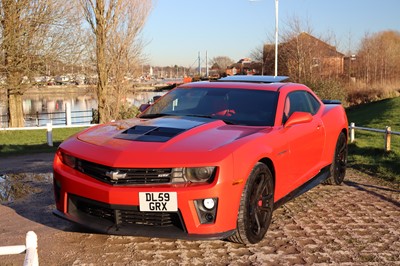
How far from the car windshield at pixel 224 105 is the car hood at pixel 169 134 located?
0.27 meters

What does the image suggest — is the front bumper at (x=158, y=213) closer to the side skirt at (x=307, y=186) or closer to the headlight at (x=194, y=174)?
the headlight at (x=194, y=174)

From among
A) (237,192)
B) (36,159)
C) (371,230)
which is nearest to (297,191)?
(371,230)

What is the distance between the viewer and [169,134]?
4004mm

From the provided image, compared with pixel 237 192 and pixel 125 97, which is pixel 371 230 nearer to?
pixel 237 192

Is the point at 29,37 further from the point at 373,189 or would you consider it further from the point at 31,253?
the point at 31,253

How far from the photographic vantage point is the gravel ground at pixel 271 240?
3.72 meters

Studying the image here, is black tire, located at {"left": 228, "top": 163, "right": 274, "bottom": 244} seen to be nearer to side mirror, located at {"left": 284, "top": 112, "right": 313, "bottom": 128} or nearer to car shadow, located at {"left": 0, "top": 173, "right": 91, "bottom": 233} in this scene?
side mirror, located at {"left": 284, "top": 112, "right": 313, "bottom": 128}

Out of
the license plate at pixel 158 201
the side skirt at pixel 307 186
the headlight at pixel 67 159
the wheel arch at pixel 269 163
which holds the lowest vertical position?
the side skirt at pixel 307 186

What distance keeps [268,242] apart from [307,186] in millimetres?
1319

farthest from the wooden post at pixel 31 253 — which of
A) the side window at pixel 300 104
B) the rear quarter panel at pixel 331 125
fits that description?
the rear quarter panel at pixel 331 125

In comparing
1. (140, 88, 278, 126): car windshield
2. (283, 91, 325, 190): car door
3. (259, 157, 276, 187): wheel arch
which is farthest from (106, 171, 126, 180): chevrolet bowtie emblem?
(283, 91, 325, 190): car door

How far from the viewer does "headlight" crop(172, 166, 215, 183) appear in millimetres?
3559

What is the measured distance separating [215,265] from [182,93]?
2.48 meters

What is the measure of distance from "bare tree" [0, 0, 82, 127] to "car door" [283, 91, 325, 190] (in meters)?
14.4
